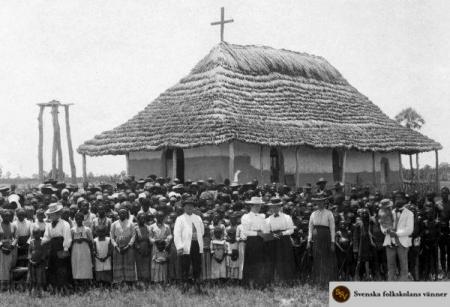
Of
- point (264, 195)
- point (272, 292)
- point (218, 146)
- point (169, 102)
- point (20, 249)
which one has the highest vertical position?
point (169, 102)

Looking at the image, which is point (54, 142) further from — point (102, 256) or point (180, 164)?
point (102, 256)

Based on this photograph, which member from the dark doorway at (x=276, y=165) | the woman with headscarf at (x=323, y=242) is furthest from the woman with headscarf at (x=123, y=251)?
the dark doorway at (x=276, y=165)

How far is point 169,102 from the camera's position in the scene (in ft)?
60.9

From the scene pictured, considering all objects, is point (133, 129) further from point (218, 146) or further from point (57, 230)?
point (57, 230)

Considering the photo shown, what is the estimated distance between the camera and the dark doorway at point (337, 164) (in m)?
19.6

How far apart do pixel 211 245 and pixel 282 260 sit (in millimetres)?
1062

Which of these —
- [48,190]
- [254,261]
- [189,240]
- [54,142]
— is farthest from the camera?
[54,142]

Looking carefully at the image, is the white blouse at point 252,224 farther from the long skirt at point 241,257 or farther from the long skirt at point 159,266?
the long skirt at point 159,266

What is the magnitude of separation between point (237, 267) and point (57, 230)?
8.60 ft

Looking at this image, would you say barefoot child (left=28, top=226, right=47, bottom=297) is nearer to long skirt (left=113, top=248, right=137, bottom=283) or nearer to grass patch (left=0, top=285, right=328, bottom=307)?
grass patch (left=0, top=285, right=328, bottom=307)

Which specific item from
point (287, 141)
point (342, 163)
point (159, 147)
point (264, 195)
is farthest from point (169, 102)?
point (264, 195)

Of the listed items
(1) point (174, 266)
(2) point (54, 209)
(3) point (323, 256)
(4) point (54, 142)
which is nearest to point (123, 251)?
(1) point (174, 266)

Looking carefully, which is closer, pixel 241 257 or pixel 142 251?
pixel 142 251

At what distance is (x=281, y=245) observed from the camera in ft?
29.5
